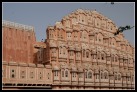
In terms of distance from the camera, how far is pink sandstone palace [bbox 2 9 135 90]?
3897 centimetres

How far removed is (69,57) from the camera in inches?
1735

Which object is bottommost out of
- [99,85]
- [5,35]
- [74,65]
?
[99,85]

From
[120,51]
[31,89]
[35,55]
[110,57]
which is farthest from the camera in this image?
[120,51]

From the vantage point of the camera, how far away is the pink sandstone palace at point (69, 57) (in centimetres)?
3897

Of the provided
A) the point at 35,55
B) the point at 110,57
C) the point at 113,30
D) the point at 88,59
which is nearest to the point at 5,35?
the point at 35,55

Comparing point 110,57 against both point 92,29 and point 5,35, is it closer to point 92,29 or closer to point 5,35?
point 92,29

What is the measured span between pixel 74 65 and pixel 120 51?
41.9ft

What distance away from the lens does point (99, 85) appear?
45062mm

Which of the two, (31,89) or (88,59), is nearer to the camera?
(31,89)

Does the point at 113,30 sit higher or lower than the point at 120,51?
higher

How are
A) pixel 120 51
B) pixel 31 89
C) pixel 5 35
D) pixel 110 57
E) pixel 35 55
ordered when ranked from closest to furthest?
pixel 31 89, pixel 5 35, pixel 35 55, pixel 110 57, pixel 120 51

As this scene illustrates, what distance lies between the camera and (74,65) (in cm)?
4359

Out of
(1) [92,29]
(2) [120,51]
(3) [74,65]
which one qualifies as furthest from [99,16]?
(3) [74,65]

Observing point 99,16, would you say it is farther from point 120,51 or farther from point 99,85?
point 99,85
